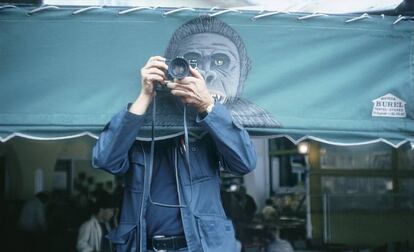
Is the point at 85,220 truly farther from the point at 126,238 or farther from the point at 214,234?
the point at 214,234

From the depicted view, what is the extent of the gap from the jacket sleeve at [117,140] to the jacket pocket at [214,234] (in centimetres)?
56

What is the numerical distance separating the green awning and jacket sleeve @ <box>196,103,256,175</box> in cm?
39

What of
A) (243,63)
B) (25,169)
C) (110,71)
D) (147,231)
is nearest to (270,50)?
(243,63)

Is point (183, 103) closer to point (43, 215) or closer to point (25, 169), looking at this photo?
point (43, 215)

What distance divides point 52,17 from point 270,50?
1.36 m

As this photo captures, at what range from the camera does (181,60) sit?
3082 mm

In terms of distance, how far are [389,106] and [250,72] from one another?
0.93 meters

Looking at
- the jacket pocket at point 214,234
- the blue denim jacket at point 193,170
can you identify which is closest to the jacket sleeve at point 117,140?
the blue denim jacket at point 193,170

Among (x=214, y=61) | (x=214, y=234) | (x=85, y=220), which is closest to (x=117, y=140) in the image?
(x=214, y=234)

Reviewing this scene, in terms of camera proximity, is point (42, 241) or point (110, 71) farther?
point (42, 241)

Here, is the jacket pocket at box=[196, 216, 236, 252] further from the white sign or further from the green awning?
the white sign

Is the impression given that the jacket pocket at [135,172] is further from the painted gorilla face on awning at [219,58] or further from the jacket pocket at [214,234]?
the painted gorilla face on awning at [219,58]

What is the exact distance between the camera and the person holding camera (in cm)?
317

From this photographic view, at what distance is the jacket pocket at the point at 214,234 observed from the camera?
3262mm
